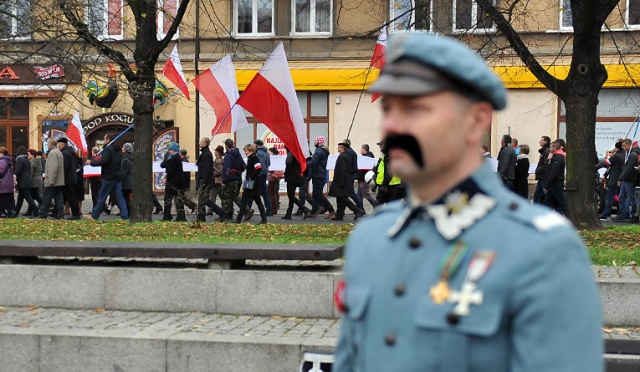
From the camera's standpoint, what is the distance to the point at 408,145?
2.09 meters

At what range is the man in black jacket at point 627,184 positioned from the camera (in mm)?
20672

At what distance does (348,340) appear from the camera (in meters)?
2.40

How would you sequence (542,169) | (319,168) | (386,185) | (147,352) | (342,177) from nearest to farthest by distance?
(147,352)
(386,185)
(542,169)
(342,177)
(319,168)

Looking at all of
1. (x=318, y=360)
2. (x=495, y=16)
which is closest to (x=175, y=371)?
(x=318, y=360)

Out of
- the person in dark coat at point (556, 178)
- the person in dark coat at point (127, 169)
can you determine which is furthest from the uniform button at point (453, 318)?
the person in dark coat at point (127, 169)

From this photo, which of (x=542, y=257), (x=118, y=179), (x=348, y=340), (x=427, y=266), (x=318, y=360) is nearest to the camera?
(x=542, y=257)

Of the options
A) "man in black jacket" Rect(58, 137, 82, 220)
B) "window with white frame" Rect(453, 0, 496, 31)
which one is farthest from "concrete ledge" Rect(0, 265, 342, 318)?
"man in black jacket" Rect(58, 137, 82, 220)

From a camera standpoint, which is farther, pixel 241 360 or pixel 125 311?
pixel 125 311

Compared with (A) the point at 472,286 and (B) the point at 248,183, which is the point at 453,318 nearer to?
(A) the point at 472,286

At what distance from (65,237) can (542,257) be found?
1152cm

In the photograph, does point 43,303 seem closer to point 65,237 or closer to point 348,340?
point 65,237

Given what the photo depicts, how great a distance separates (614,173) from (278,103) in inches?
344

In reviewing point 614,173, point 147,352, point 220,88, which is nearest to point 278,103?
point 220,88

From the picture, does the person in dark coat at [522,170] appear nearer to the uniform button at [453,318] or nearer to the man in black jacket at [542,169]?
the man in black jacket at [542,169]
